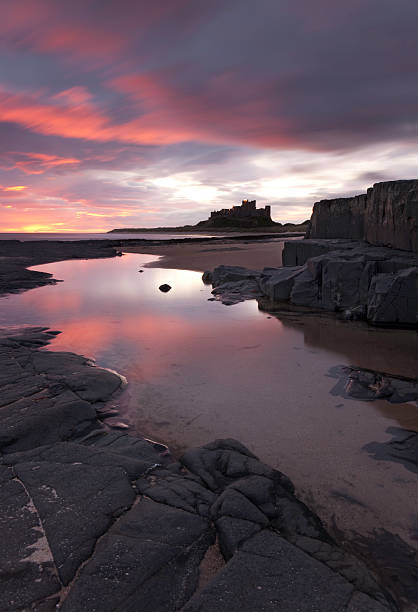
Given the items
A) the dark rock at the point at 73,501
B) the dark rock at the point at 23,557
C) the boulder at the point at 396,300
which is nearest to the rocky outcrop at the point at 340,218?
the boulder at the point at 396,300

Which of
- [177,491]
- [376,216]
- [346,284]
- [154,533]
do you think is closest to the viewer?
[154,533]

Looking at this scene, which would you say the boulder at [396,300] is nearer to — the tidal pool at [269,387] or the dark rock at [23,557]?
the tidal pool at [269,387]

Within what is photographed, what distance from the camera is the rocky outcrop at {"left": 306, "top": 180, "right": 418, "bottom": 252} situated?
29.9 ft

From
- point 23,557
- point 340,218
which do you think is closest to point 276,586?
point 23,557

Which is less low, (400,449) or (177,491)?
(177,491)

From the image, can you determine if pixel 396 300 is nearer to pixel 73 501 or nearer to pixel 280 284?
pixel 280 284

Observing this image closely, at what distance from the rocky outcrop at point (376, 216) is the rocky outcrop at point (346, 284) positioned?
0.45 m

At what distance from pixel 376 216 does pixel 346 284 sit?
2.69 metres

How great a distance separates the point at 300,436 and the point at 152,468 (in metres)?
1.68

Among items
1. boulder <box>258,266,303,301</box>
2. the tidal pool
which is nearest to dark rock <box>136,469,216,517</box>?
the tidal pool

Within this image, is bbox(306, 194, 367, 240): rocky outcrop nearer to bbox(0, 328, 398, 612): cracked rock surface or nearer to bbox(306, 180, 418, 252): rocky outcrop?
bbox(306, 180, 418, 252): rocky outcrop

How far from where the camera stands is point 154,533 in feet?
8.04

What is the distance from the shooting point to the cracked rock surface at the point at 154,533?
2.05m

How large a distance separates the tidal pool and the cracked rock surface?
0.45 metres
